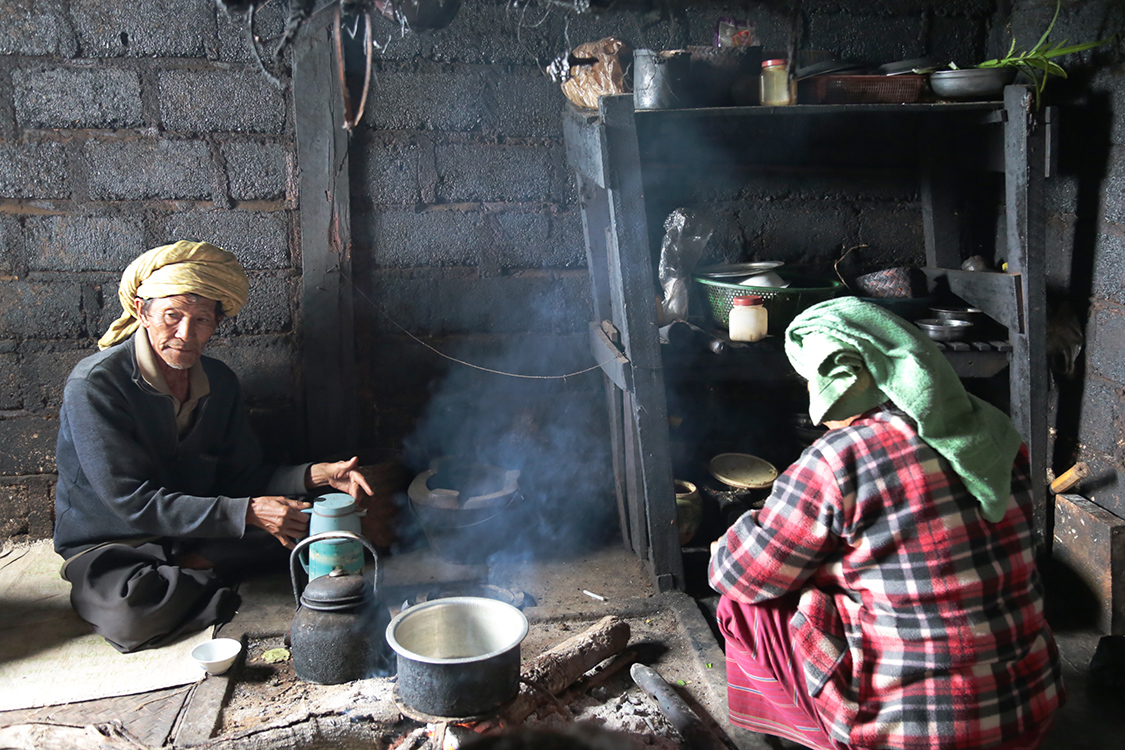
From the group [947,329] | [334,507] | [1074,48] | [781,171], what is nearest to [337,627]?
[334,507]

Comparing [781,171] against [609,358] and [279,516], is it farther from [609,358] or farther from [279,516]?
[279,516]

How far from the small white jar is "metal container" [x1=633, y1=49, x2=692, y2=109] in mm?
857

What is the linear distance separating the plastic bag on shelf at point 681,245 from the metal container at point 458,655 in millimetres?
1738

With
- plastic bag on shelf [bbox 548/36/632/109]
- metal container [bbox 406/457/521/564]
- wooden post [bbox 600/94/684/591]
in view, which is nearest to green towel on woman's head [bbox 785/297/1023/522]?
wooden post [bbox 600/94/684/591]

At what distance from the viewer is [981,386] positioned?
13.0 feet

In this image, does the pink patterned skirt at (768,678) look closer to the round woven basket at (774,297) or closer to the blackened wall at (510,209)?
the round woven basket at (774,297)

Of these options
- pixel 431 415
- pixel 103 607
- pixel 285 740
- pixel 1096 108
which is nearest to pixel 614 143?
pixel 431 415

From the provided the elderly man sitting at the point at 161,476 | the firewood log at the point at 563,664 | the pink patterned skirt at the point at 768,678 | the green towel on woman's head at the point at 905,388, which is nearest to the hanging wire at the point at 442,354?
the elderly man sitting at the point at 161,476

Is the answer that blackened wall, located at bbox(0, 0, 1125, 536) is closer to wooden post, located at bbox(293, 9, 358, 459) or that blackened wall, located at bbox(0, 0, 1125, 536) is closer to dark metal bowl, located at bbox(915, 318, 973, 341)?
wooden post, located at bbox(293, 9, 358, 459)

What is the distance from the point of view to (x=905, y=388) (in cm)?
191

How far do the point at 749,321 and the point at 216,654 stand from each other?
2.40 m

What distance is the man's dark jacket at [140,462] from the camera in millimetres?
3025

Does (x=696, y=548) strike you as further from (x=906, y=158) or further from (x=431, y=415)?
(x=906, y=158)

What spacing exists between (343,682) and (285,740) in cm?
46
